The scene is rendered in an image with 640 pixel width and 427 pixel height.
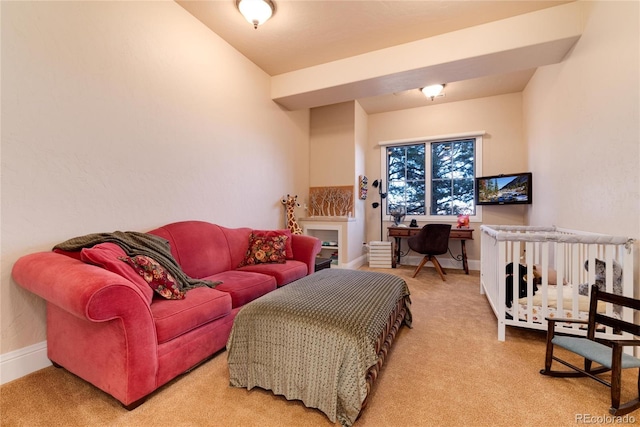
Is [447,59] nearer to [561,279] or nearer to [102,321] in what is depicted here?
[561,279]

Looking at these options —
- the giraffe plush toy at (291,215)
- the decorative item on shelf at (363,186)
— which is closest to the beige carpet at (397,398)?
the giraffe plush toy at (291,215)

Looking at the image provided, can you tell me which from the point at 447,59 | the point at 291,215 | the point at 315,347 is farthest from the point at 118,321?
the point at 447,59

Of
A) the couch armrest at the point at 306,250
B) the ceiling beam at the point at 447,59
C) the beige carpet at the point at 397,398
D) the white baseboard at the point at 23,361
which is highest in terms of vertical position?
the ceiling beam at the point at 447,59

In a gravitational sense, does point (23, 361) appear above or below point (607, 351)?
below

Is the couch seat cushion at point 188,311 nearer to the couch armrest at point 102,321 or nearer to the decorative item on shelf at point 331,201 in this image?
the couch armrest at point 102,321

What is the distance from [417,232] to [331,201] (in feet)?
5.18

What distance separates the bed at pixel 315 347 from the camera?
51.4 inches

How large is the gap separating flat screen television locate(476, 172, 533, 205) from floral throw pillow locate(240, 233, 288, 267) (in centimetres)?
355

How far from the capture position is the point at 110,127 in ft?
7.08

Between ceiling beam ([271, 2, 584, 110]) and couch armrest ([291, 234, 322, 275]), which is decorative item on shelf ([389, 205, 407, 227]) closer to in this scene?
ceiling beam ([271, 2, 584, 110])

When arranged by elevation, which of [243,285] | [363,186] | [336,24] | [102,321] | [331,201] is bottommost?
[243,285]

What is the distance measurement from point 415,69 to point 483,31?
0.72 meters

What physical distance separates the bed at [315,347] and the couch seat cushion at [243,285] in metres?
0.57

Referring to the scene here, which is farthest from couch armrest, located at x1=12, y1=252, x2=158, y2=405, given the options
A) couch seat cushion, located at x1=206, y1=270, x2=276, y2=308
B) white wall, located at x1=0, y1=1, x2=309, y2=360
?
couch seat cushion, located at x1=206, y1=270, x2=276, y2=308
